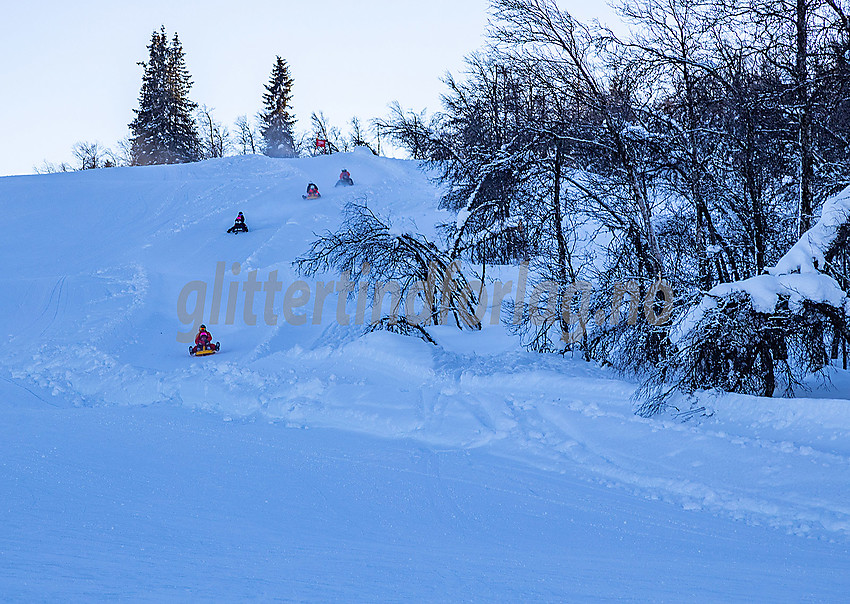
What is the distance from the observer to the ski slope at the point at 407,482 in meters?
3.86

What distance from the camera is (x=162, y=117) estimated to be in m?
50.5

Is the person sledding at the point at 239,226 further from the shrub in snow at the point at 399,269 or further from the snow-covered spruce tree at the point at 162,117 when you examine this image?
the snow-covered spruce tree at the point at 162,117

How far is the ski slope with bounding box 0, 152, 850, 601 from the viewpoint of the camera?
3.86m

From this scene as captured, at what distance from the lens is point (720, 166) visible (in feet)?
27.5

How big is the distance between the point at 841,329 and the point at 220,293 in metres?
16.8

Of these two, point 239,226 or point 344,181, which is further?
point 344,181

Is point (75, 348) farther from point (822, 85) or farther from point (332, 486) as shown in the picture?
point (822, 85)

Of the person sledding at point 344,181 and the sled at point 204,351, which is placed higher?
the person sledding at point 344,181

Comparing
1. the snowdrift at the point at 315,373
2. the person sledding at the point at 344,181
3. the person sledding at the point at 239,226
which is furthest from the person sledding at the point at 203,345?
the person sledding at the point at 344,181

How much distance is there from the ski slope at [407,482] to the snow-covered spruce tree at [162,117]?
138 feet

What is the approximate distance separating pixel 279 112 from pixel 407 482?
59.8m

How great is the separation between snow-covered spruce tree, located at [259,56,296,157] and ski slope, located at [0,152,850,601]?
2003 inches

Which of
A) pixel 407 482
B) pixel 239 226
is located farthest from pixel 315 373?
pixel 239 226

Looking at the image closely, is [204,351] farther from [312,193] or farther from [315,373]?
[312,193]
